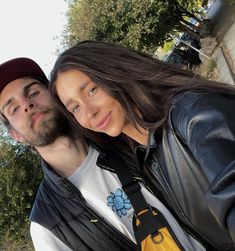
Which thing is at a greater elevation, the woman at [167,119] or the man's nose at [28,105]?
the woman at [167,119]

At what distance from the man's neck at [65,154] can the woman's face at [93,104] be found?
0.47m

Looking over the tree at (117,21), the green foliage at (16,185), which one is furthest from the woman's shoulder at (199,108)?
the tree at (117,21)

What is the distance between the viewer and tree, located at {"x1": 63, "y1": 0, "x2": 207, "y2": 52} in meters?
16.5

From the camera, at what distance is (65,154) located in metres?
3.06

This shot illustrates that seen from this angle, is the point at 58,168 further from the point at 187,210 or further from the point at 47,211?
the point at 187,210

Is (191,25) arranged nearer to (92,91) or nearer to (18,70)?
(18,70)

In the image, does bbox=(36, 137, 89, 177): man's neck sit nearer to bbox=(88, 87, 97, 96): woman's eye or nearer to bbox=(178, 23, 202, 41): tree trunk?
bbox=(88, 87, 97, 96): woman's eye

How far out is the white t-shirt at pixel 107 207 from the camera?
2520 millimetres

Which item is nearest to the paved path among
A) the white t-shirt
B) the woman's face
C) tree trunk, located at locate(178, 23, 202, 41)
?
tree trunk, located at locate(178, 23, 202, 41)

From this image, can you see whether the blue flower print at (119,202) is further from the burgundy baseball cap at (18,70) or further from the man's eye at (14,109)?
the burgundy baseball cap at (18,70)

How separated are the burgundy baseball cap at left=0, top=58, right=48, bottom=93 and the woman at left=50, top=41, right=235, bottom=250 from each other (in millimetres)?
701

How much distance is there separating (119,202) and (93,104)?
24.2 inches

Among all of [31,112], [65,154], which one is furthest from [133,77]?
[31,112]

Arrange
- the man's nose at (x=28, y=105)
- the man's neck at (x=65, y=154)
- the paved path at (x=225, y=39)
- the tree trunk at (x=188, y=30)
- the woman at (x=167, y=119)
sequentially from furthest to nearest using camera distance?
the tree trunk at (x=188, y=30) → the paved path at (x=225, y=39) → the man's nose at (x=28, y=105) → the man's neck at (x=65, y=154) → the woman at (x=167, y=119)
